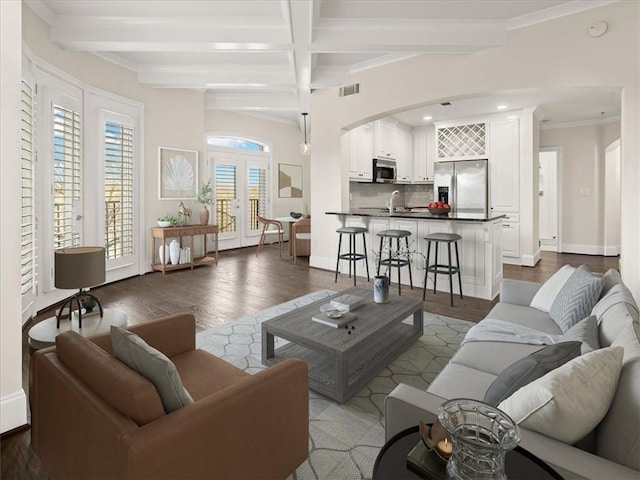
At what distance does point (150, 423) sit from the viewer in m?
1.05

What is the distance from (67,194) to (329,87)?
154 inches

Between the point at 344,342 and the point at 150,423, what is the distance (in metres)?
1.38

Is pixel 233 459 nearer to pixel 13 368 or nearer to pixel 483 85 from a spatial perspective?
pixel 13 368

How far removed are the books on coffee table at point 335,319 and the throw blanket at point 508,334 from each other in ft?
2.57

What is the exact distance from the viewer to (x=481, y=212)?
7012 mm

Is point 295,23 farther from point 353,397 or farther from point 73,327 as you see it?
point 353,397

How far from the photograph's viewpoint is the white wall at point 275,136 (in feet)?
25.9

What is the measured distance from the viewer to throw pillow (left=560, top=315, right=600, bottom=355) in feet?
5.34

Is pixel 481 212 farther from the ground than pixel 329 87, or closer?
closer

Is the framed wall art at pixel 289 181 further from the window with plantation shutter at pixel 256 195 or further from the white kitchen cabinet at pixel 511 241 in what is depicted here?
the white kitchen cabinet at pixel 511 241

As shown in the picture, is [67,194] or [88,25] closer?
[88,25]

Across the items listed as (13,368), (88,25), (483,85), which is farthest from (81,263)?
(483,85)

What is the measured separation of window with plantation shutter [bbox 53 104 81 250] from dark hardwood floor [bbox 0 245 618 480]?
879 millimetres

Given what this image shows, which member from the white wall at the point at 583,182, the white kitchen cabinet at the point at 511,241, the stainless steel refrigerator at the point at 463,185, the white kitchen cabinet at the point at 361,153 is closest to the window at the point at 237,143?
the white kitchen cabinet at the point at 361,153
